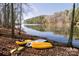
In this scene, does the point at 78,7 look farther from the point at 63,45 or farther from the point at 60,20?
the point at 63,45

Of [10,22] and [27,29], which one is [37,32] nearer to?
[27,29]

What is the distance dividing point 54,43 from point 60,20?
28cm

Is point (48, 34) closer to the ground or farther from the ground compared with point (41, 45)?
farther from the ground

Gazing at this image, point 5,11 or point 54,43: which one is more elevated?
point 5,11

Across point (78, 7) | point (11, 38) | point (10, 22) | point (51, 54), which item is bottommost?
point (51, 54)

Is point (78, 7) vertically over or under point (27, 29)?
over

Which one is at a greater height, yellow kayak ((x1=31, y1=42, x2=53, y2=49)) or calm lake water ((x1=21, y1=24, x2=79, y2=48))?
calm lake water ((x1=21, y1=24, x2=79, y2=48))

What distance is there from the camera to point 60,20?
278 cm

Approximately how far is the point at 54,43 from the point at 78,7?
0.51 m

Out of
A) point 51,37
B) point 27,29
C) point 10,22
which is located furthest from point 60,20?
point 10,22

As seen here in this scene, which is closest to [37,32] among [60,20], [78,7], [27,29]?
[27,29]

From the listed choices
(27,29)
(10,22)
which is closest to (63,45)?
(27,29)

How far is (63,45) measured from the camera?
9.21ft

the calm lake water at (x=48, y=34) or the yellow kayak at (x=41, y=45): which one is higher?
the calm lake water at (x=48, y=34)
